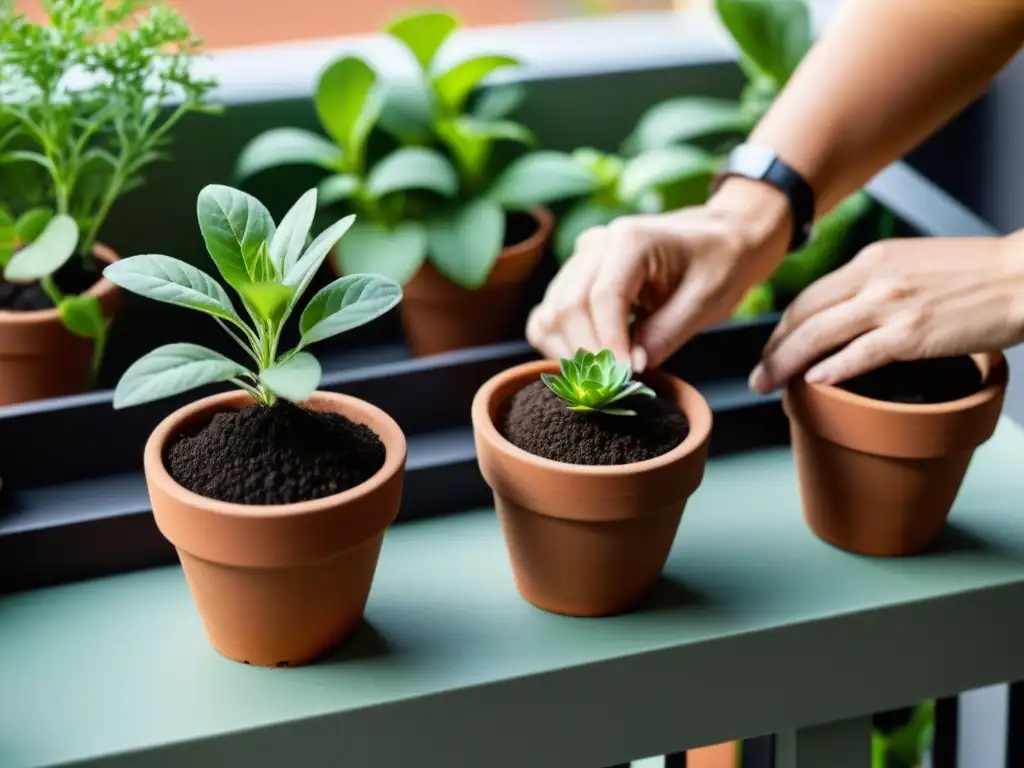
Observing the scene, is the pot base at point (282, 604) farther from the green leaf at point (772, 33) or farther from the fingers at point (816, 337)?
the green leaf at point (772, 33)

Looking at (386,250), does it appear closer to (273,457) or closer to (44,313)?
(44,313)

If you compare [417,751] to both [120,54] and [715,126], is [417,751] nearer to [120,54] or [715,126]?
[120,54]

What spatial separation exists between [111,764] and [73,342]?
44 centimetres

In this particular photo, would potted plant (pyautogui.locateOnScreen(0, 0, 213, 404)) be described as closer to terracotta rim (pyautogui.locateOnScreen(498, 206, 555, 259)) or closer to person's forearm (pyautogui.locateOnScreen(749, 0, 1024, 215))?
terracotta rim (pyautogui.locateOnScreen(498, 206, 555, 259))

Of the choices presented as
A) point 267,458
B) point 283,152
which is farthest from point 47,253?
point 267,458

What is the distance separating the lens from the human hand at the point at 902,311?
917 millimetres

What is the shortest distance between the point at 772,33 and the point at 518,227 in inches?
14.3

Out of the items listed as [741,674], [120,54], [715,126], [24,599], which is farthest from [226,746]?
[715,126]

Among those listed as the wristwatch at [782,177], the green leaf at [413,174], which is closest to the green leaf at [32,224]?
the green leaf at [413,174]

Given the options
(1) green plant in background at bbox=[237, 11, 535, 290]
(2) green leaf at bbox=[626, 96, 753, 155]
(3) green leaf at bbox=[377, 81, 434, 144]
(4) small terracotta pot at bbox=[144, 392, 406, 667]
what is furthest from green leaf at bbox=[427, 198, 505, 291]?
(4) small terracotta pot at bbox=[144, 392, 406, 667]

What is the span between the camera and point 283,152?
3.88 feet

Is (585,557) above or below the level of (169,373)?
below

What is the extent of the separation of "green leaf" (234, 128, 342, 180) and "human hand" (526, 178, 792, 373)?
32cm

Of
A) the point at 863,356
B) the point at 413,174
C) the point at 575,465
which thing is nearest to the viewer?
the point at 575,465
